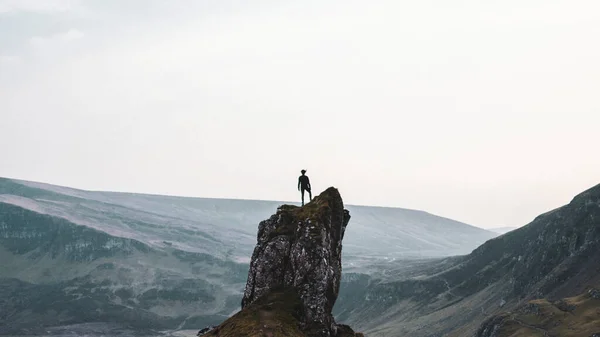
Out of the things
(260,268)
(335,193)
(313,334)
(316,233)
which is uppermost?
(335,193)

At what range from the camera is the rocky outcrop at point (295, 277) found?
5275cm

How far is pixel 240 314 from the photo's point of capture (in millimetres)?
54375

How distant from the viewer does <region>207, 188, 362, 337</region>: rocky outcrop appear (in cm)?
5275

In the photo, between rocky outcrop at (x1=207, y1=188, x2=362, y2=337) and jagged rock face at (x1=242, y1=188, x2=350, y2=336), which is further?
jagged rock face at (x1=242, y1=188, x2=350, y2=336)

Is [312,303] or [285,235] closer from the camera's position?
[312,303]

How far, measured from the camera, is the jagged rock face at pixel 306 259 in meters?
55.2

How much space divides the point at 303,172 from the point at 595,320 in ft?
538

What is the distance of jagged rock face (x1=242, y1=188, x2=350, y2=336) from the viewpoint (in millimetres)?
55188

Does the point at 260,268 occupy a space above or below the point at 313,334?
above

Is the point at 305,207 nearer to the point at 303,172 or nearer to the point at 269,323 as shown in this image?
the point at 303,172

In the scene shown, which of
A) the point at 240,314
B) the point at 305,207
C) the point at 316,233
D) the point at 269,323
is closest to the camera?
the point at 269,323

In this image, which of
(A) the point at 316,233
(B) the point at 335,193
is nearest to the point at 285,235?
(A) the point at 316,233

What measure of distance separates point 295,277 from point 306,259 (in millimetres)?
1890

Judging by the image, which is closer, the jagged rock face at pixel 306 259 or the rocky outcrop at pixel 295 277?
the rocky outcrop at pixel 295 277
